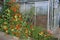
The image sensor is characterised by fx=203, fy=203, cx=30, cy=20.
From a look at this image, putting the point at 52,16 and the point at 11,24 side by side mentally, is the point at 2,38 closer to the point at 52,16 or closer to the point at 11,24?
the point at 11,24

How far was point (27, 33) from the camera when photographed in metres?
5.44

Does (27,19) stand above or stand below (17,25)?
above

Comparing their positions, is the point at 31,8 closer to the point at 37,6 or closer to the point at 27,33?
the point at 37,6

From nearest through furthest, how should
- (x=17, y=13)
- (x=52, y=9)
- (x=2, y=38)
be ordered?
1. (x=2, y=38)
2. (x=17, y=13)
3. (x=52, y=9)

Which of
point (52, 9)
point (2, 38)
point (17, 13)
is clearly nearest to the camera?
point (2, 38)

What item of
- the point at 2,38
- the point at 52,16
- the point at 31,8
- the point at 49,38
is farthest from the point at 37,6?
the point at 2,38

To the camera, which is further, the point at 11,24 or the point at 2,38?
the point at 11,24

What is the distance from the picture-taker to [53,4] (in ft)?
21.7

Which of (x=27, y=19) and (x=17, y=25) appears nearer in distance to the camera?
(x=17, y=25)

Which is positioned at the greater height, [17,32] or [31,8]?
[31,8]

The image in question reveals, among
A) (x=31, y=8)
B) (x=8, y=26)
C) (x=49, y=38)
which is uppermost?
(x=31, y=8)

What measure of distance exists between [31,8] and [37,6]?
0.75 ft

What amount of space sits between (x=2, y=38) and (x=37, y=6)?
1674mm

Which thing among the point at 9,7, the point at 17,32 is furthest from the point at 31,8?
the point at 17,32
